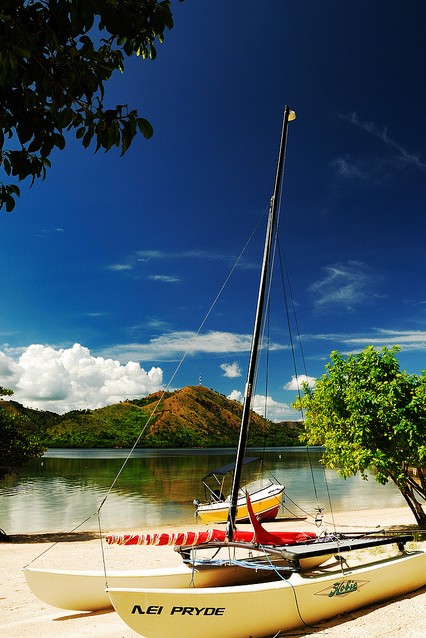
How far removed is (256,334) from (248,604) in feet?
18.8

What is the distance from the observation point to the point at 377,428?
13.7 m

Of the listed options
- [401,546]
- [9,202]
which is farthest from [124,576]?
[9,202]

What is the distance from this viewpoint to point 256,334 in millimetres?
10688

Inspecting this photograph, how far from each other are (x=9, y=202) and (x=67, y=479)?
55.3 meters

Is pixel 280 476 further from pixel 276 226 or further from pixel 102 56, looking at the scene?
pixel 102 56

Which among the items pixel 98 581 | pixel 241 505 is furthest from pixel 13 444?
pixel 98 581

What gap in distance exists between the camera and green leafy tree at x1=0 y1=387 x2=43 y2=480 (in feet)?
62.0

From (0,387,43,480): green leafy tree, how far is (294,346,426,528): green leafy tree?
13.3 m

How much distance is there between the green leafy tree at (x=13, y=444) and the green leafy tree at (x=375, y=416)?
1327 centimetres

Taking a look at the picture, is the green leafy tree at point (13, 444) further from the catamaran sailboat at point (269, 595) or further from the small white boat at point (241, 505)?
the catamaran sailboat at point (269, 595)

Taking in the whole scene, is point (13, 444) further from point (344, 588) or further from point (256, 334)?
point (344, 588)

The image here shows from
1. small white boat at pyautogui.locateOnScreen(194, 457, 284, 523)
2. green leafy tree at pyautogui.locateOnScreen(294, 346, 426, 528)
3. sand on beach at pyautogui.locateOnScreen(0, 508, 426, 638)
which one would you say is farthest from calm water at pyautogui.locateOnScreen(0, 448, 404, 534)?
sand on beach at pyautogui.locateOnScreen(0, 508, 426, 638)

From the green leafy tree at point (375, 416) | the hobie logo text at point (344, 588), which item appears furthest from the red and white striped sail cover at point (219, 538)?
the green leafy tree at point (375, 416)

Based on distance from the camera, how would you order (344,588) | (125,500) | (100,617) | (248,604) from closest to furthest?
(248,604), (344,588), (100,617), (125,500)
